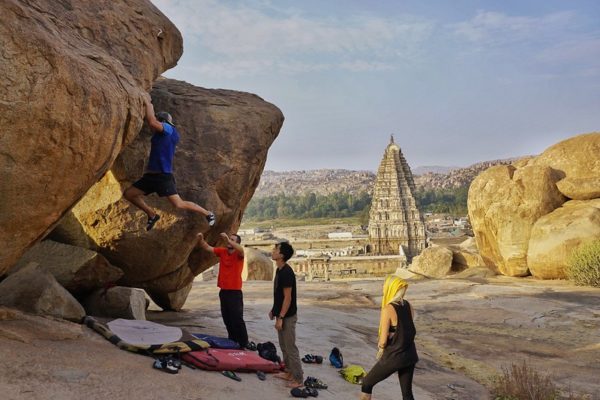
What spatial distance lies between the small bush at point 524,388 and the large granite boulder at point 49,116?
4.61 m

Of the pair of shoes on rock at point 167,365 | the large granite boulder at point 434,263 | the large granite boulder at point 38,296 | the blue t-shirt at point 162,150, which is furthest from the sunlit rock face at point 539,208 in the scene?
the large granite boulder at point 38,296

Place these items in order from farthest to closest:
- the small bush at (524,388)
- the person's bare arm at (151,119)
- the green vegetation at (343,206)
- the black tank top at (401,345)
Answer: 1. the green vegetation at (343,206)
2. the small bush at (524,388)
3. the person's bare arm at (151,119)
4. the black tank top at (401,345)

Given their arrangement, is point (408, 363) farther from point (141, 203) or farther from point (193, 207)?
point (141, 203)

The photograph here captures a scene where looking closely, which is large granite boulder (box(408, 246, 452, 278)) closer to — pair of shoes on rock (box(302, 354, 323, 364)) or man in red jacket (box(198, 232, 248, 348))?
pair of shoes on rock (box(302, 354, 323, 364))

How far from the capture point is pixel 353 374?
20.3 ft

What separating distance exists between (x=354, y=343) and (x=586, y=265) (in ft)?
27.2

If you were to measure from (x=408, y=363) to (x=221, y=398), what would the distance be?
4.77 ft

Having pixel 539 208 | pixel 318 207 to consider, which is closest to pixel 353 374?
pixel 539 208

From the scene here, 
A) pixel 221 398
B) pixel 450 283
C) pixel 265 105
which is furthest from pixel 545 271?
pixel 221 398

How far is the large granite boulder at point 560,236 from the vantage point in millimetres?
15305

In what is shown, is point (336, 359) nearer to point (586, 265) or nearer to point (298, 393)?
point (298, 393)

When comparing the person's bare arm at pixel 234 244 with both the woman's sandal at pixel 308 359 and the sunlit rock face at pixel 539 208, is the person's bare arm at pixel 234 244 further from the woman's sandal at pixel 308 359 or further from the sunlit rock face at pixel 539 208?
the sunlit rock face at pixel 539 208

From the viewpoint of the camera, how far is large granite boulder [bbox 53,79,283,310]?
6871 millimetres

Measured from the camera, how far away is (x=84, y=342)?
4.96 metres
